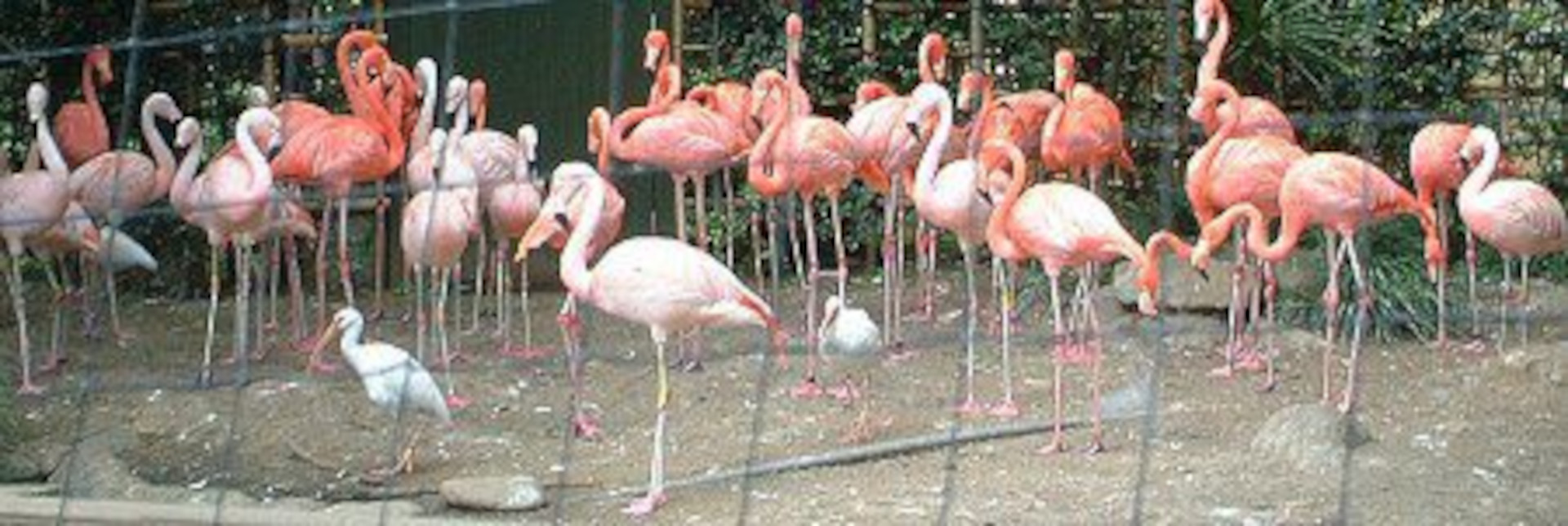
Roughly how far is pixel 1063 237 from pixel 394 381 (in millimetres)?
971

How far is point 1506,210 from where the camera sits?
166 inches

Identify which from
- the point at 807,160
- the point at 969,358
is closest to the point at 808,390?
the point at 969,358

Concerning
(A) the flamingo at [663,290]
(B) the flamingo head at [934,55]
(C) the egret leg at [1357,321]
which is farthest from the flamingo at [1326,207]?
(B) the flamingo head at [934,55]

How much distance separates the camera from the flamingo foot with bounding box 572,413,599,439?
381 centimetres

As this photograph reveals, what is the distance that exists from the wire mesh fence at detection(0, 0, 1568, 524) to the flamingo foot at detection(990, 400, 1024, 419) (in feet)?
0.04

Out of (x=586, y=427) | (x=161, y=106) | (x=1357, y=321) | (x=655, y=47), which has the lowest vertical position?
(x=586, y=427)

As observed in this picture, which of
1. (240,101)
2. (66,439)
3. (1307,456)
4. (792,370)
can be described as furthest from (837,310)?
(240,101)

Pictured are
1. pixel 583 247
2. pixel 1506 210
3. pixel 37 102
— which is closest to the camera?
pixel 583 247

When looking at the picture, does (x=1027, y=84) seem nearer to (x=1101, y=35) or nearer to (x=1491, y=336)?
(x=1101, y=35)

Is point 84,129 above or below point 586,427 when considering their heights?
above

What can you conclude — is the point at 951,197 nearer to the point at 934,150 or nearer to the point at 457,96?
the point at 934,150

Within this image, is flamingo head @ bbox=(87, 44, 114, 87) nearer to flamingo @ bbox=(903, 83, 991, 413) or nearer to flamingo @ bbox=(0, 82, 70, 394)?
flamingo @ bbox=(0, 82, 70, 394)

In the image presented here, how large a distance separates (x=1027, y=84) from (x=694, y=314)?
2615 mm

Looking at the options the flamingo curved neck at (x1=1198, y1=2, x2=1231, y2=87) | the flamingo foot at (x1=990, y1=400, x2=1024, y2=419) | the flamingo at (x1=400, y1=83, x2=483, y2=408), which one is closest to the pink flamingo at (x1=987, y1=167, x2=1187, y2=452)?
the flamingo foot at (x1=990, y1=400, x2=1024, y2=419)
